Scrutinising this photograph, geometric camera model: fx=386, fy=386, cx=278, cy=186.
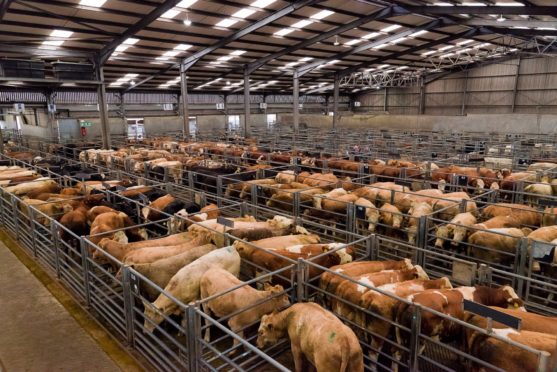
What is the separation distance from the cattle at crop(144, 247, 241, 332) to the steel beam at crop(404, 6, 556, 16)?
13.1 meters

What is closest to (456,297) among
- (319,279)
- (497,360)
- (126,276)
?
(497,360)

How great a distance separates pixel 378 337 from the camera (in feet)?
13.2

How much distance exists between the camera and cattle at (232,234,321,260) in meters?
5.54

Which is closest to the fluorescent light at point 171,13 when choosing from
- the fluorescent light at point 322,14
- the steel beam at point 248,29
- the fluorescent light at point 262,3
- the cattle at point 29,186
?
the fluorescent light at point 262,3

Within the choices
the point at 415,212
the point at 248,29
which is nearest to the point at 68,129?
the point at 248,29

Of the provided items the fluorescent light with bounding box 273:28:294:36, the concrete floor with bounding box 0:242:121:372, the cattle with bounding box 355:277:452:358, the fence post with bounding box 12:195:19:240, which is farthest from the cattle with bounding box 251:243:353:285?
the fluorescent light with bounding box 273:28:294:36

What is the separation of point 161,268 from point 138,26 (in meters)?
13.3

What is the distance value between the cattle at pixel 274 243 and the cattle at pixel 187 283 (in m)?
0.27

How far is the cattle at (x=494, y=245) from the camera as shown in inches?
234

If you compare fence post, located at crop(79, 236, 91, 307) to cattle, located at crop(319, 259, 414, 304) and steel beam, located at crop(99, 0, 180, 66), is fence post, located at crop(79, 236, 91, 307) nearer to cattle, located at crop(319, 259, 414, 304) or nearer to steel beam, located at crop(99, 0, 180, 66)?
cattle, located at crop(319, 259, 414, 304)

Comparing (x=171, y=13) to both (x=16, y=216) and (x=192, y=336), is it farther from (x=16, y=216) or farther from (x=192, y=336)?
(x=192, y=336)

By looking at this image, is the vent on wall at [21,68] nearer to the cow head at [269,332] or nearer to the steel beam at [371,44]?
the steel beam at [371,44]

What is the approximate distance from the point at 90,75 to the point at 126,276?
16.8m

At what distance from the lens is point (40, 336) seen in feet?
15.5
